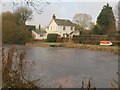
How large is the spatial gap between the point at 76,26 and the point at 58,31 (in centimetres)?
45

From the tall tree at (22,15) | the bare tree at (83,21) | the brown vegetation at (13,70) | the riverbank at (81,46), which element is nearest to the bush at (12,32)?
the tall tree at (22,15)

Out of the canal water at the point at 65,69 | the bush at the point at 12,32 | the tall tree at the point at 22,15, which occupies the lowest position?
the canal water at the point at 65,69

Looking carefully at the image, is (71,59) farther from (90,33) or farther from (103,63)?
(90,33)

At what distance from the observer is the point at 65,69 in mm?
3070

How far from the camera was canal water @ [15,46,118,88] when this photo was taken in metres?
2.65

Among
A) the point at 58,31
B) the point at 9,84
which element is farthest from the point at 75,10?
the point at 9,84

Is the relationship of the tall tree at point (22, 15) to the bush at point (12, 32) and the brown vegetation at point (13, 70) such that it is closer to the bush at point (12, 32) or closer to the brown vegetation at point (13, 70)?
the bush at point (12, 32)

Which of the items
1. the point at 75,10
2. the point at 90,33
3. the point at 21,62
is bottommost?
the point at 21,62

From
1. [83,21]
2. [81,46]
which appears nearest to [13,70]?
[83,21]

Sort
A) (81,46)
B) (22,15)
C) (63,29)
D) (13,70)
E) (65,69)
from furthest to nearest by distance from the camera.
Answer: (81,46) < (63,29) < (65,69) < (22,15) < (13,70)

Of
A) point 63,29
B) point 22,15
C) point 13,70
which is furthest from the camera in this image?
point 63,29

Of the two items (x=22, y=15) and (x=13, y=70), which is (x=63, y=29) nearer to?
(x=22, y=15)

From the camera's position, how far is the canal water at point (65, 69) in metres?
2.65

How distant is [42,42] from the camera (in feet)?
10.9
